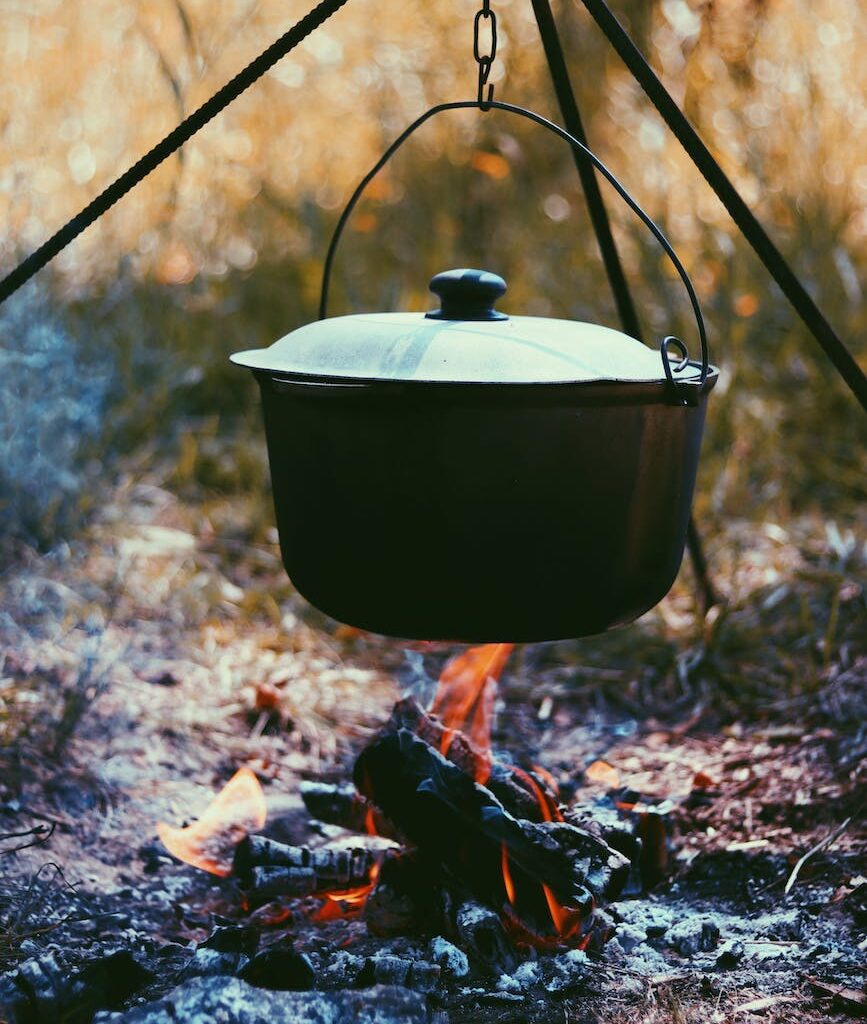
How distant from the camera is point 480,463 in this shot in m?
1.56

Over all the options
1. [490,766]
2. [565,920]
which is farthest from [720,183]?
[565,920]

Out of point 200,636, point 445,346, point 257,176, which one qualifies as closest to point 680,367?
point 445,346

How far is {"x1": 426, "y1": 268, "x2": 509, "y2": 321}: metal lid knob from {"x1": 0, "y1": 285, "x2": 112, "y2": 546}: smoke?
1.81m

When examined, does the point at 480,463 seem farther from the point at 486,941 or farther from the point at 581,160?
the point at 581,160

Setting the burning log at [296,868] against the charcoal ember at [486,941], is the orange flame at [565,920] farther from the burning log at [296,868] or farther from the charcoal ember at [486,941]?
the burning log at [296,868]

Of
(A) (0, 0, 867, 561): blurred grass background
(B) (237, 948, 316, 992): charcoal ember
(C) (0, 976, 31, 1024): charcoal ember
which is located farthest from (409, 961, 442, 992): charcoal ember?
(A) (0, 0, 867, 561): blurred grass background

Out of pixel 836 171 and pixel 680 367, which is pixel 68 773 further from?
pixel 836 171

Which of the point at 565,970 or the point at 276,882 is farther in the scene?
the point at 276,882

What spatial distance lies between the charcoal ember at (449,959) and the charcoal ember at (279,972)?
191 mm

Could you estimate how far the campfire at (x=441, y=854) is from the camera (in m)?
1.74

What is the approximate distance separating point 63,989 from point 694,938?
36.7 inches

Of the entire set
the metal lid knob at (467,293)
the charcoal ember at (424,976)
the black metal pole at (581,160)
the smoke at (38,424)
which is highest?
the black metal pole at (581,160)

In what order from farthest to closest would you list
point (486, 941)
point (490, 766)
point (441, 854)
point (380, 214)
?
point (380, 214), point (490, 766), point (441, 854), point (486, 941)

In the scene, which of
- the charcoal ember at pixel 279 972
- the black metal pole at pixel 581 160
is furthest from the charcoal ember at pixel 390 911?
the black metal pole at pixel 581 160
